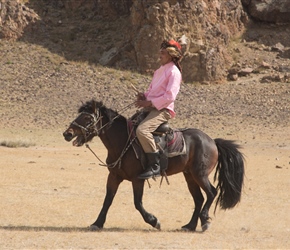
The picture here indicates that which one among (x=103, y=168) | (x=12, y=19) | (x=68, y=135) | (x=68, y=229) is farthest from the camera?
(x=12, y=19)

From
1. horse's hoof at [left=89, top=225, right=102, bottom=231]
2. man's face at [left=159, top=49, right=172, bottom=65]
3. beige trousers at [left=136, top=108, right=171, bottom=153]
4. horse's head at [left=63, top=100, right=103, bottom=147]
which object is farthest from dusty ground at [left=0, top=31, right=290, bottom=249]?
man's face at [left=159, top=49, right=172, bottom=65]

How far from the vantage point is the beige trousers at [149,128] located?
10.7m

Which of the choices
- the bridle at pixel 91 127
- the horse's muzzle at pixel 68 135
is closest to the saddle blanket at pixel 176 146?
the bridle at pixel 91 127

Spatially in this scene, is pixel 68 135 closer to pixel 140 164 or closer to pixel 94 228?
pixel 140 164

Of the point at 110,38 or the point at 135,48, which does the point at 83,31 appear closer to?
the point at 110,38

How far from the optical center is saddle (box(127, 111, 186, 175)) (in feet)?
35.6

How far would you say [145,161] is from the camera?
1087 cm

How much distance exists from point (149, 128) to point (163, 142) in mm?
342

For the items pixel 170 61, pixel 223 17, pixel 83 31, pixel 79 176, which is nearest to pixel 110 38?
pixel 83 31

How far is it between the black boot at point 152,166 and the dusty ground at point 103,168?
80 cm

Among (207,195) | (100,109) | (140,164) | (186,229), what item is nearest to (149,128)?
(140,164)

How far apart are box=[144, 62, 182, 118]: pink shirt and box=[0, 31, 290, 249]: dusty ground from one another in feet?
5.99

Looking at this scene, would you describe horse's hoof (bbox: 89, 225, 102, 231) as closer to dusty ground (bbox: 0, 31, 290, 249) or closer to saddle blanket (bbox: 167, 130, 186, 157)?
dusty ground (bbox: 0, 31, 290, 249)

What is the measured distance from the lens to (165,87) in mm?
10891
